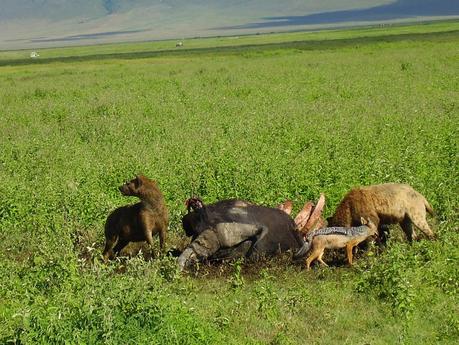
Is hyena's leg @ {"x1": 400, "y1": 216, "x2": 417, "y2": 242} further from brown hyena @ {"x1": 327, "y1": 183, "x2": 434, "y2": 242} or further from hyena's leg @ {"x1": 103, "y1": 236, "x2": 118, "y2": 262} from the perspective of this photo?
hyena's leg @ {"x1": 103, "y1": 236, "x2": 118, "y2": 262}

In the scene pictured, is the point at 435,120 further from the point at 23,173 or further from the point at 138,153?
the point at 23,173

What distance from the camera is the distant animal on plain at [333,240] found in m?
10.3

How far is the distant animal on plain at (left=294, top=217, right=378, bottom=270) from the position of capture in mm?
10273

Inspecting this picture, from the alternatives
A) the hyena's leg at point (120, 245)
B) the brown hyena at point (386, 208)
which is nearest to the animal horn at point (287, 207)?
the brown hyena at point (386, 208)

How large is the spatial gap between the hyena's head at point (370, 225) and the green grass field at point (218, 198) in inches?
12.1

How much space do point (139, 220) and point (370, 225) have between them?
327cm

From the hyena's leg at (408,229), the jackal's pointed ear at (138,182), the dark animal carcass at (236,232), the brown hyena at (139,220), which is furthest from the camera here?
the jackal's pointed ear at (138,182)

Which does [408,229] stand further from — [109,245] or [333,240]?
[109,245]

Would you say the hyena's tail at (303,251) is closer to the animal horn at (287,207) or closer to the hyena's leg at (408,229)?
the animal horn at (287,207)

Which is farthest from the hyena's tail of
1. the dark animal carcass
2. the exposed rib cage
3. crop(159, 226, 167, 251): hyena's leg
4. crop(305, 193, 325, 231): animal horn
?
crop(159, 226, 167, 251): hyena's leg

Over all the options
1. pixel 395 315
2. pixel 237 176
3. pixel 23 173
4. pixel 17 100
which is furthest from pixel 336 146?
pixel 17 100

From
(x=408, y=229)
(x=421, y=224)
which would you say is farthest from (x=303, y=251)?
(x=421, y=224)

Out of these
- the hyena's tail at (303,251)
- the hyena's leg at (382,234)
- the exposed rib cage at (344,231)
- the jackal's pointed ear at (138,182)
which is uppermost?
the jackal's pointed ear at (138,182)

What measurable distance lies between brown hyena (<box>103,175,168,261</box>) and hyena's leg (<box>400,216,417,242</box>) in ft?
11.4
